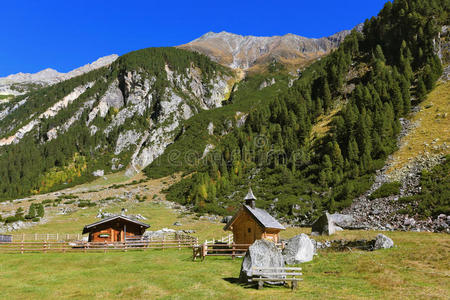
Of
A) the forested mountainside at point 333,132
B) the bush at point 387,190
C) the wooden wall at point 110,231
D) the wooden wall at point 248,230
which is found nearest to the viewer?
the wooden wall at point 248,230

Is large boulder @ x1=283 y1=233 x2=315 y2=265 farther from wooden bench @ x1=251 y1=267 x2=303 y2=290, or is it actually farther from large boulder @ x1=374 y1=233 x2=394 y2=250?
wooden bench @ x1=251 y1=267 x2=303 y2=290

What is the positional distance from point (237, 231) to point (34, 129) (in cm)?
18833

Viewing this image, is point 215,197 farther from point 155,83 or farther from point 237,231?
point 155,83

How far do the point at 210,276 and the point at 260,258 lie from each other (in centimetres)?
396

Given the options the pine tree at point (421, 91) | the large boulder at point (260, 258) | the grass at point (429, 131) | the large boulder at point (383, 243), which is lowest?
the large boulder at point (383, 243)

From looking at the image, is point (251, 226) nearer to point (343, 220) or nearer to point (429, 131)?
point (343, 220)

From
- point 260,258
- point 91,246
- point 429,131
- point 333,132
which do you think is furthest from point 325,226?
point 333,132

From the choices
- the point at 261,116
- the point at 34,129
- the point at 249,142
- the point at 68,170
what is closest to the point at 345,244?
the point at 249,142

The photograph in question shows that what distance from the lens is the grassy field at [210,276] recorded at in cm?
1608

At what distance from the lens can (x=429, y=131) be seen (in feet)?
210

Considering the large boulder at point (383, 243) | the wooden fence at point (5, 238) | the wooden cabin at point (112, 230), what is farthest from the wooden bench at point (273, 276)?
the wooden fence at point (5, 238)

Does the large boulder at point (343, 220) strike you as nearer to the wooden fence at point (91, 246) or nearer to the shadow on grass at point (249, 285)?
the wooden fence at point (91, 246)

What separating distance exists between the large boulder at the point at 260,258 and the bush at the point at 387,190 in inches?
1575

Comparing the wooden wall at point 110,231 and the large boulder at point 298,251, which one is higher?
the wooden wall at point 110,231
